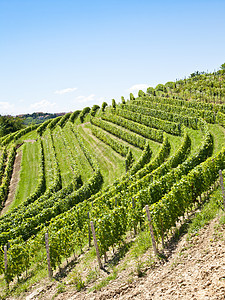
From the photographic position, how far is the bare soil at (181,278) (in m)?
7.23

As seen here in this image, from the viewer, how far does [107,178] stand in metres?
34.2

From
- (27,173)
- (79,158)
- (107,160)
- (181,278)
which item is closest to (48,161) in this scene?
(27,173)

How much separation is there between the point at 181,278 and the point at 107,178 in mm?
26266

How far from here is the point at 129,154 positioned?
36.9m

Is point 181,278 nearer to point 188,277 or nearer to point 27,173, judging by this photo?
point 188,277

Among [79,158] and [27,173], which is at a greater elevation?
[27,173]

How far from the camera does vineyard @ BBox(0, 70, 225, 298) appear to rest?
44.8 feet

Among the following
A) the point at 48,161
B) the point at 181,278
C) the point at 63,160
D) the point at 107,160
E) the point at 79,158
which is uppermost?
the point at 48,161

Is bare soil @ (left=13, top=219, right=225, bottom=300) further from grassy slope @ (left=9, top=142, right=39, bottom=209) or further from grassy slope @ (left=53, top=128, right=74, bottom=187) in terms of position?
grassy slope @ (left=53, top=128, right=74, bottom=187)

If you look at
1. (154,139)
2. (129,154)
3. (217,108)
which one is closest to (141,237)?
(129,154)

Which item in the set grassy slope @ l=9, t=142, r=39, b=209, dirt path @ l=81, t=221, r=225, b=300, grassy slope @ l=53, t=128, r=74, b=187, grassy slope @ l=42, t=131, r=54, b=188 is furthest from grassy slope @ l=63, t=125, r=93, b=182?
dirt path @ l=81, t=221, r=225, b=300

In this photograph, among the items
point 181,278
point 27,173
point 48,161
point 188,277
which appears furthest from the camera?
point 48,161

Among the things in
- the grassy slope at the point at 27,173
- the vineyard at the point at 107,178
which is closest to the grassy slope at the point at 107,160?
the vineyard at the point at 107,178

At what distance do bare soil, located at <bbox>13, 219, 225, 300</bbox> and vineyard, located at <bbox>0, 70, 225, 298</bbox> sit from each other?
1402mm
